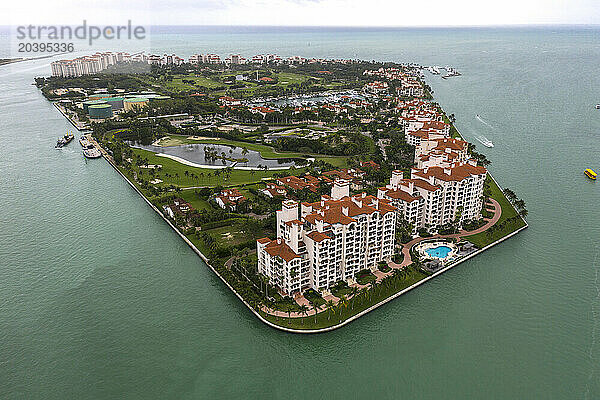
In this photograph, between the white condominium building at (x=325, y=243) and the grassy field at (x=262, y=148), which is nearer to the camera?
the white condominium building at (x=325, y=243)

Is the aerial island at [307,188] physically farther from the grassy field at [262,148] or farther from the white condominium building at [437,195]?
the grassy field at [262,148]

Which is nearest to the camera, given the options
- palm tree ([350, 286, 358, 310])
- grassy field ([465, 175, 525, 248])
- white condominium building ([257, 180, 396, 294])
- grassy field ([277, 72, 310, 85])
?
white condominium building ([257, 180, 396, 294])

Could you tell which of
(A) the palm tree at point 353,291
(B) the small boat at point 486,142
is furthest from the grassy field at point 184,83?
(A) the palm tree at point 353,291

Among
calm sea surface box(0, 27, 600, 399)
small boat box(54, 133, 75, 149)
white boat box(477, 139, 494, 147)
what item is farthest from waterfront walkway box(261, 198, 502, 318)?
small boat box(54, 133, 75, 149)

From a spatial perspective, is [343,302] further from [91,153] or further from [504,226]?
[91,153]

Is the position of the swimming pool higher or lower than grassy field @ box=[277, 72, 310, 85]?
lower

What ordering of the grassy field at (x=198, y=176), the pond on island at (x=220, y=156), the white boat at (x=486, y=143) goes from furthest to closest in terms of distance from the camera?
the white boat at (x=486, y=143)
the pond on island at (x=220, y=156)
the grassy field at (x=198, y=176)

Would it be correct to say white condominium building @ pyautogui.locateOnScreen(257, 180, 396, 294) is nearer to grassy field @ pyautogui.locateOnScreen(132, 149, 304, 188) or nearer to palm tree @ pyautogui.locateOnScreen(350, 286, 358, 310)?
palm tree @ pyautogui.locateOnScreen(350, 286, 358, 310)
